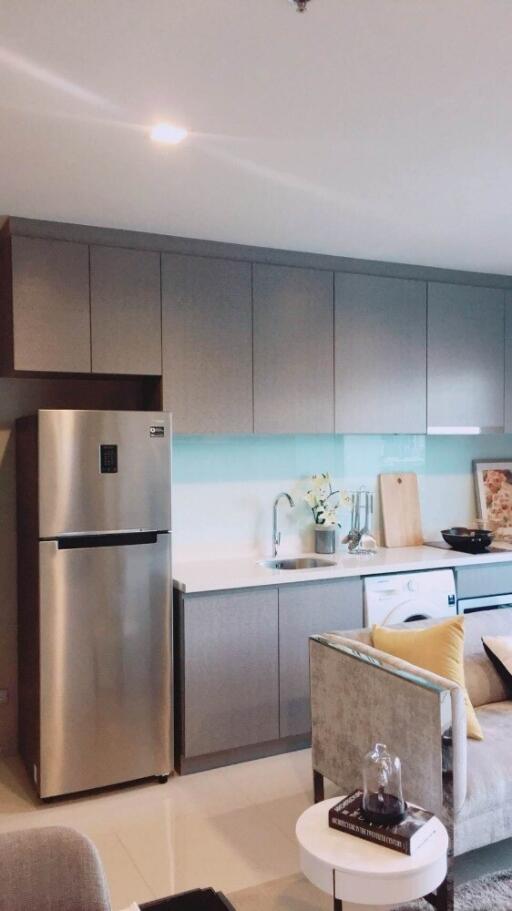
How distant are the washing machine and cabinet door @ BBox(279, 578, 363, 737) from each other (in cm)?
13

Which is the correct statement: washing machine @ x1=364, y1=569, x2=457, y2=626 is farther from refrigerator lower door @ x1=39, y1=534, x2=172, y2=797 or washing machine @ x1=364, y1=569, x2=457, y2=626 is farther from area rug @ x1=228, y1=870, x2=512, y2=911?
area rug @ x1=228, y1=870, x2=512, y2=911

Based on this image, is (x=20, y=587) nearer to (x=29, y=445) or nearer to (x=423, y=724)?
(x=29, y=445)

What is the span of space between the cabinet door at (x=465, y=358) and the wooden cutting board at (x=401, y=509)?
1.37 feet

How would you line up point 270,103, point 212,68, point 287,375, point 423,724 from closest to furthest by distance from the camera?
point 212,68 < point 270,103 < point 423,724 < point 287,375

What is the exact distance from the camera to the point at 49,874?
1409 millimetres

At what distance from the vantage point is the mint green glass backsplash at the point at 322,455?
4.09 metres

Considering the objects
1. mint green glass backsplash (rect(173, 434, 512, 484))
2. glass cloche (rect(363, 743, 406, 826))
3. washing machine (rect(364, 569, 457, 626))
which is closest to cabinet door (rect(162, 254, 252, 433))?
mint green glass backsplash (rect(173, 434, 512, 484))

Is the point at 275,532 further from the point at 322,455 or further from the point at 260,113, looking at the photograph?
the point at 260,113

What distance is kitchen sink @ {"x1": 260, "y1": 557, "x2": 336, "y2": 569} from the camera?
13.5 ft

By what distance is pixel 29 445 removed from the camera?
10.9ft

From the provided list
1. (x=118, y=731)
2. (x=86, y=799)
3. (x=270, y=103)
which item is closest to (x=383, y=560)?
(x=118, y=731)

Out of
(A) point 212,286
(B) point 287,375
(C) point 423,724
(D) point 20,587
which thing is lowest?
(C) point 423,724

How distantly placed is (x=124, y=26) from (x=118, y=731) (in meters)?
2.74

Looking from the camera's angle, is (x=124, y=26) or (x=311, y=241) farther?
(x=311, y=241)
